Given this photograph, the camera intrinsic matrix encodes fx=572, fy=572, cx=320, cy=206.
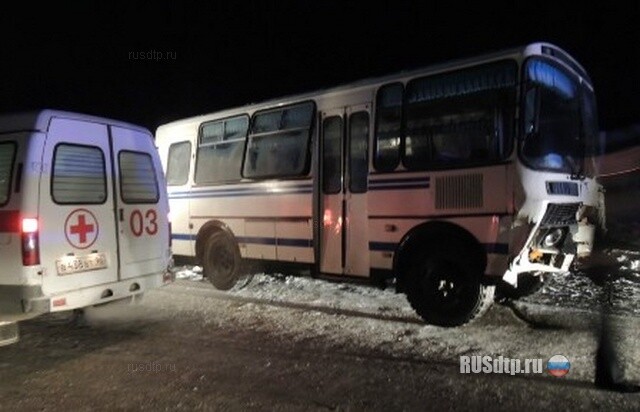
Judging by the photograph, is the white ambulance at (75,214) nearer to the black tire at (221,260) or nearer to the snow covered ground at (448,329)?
the snow covered ground at (448,329)

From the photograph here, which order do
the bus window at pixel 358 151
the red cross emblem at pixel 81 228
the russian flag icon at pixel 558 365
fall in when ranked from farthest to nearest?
the bus window at pixel 358 151
the red cross emblem at pixel 81 228
the russian flag icon at pixel 558 365

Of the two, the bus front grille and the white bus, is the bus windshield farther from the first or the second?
the bus front grille

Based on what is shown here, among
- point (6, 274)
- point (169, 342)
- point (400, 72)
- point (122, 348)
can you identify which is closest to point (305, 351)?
point (169, 342)

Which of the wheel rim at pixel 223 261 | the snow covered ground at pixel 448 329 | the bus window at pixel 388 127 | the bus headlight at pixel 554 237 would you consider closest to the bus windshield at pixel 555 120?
the bus headlight at pixel 554 237

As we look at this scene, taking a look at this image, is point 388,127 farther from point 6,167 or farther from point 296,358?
point 6,167

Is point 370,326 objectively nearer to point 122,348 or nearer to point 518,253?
point 518,253

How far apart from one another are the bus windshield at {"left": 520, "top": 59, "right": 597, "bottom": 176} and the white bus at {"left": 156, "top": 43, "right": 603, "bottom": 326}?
18 mm

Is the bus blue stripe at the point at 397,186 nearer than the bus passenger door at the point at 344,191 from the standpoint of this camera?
Yes

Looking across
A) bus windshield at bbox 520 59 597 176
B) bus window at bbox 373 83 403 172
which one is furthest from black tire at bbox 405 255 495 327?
bus windshield at bbox 520 59 597 176

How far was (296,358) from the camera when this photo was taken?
5.87m

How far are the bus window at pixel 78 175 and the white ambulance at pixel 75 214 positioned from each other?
0.04 ft

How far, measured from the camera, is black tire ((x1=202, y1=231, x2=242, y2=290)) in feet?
31.4

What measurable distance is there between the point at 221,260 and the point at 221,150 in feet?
6.24

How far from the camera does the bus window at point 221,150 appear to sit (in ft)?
31.3
